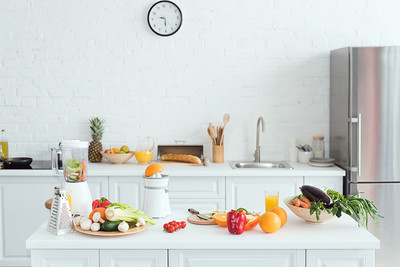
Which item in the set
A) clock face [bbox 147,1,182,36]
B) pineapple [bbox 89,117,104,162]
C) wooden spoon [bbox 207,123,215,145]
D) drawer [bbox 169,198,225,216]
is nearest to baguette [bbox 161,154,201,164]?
wooden spoon [bbox 207,123,215,145]

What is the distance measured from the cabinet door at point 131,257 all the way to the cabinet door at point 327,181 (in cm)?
223

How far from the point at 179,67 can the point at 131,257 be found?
111 inches

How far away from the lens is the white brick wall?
494cm

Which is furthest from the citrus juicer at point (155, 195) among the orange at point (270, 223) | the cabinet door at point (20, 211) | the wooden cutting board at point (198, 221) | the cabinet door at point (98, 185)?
the cabinet door at point (20, 211)

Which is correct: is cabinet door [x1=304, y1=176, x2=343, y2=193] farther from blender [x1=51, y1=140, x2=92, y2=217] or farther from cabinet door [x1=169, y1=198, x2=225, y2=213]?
blender [x1=51, y1=140, x2=92, y2=217]

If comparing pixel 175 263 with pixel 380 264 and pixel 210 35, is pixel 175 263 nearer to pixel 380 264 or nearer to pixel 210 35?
pixel 380 264

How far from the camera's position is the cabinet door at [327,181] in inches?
172

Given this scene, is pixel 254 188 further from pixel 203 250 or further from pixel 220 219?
pixel 203 250

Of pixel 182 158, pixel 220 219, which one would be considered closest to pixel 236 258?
pixel 220 219

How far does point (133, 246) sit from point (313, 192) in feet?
3.23

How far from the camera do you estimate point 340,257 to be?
2.46 m

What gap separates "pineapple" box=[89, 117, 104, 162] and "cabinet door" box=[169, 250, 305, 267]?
2532 mm

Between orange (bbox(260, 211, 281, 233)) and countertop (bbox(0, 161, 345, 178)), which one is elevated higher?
countertop (bbox(0, 161, 345, 178))

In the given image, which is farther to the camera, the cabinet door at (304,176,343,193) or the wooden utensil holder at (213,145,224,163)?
the wooden utensil holder at (213,145,224,163)
